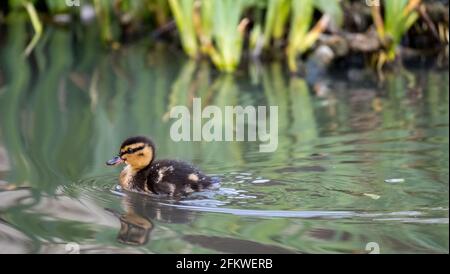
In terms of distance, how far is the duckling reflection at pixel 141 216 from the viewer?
12.6 ft

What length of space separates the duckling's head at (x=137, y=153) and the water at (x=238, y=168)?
12 cm

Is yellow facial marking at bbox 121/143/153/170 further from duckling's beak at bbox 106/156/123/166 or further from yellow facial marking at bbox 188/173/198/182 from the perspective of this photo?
yellow facial marking at bbox 188/173/198/182

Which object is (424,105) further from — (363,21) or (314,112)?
(363,21)

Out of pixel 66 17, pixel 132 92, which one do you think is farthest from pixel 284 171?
pixel 66 17

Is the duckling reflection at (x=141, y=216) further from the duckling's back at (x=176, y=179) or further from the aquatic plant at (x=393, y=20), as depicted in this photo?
the aquatic plant at (x=393, y=20)

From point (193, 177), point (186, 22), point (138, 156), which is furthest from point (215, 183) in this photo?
point (186, 22)

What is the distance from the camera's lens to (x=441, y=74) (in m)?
8.09

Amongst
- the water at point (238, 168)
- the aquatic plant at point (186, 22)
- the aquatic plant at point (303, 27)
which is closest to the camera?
the water at point (238, 168)

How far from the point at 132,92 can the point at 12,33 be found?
11.2 ft

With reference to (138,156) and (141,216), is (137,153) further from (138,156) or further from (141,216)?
(141,216)

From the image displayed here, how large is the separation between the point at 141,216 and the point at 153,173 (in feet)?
1.47

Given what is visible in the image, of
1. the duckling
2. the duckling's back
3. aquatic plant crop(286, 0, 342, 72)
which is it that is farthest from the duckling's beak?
aquatic plant crop(286, 0, 342, 72)

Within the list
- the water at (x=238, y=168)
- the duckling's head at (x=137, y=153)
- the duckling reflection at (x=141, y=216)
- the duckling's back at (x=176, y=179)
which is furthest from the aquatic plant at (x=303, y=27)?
the duckling reflection at (x=141, y=216)
